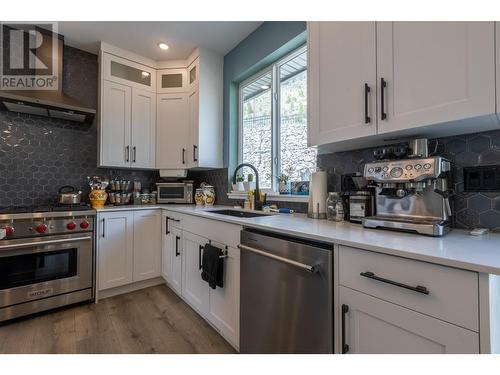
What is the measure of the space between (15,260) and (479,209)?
3.12 m

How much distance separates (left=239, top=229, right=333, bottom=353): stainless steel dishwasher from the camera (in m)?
0.99

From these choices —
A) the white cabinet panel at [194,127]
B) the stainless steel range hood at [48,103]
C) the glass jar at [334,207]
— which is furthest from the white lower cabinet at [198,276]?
the stainless steel range hood at [48,103]

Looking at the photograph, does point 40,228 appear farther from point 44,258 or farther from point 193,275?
point 193,275

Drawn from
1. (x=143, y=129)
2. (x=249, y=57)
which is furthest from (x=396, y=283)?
(x=143, y=129)

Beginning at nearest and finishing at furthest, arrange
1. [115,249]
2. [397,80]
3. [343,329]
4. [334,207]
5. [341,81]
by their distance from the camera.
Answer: [343,329], [397,80], [341,81], [334,207], [115,249]

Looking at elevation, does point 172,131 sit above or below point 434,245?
above

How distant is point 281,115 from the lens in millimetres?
2305

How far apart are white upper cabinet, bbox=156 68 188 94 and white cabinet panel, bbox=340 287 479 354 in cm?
296

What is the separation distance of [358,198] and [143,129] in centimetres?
→ 259

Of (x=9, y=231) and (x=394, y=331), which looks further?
(x=9, y=231)

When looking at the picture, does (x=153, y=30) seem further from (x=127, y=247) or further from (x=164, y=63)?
(x=127, y=247)

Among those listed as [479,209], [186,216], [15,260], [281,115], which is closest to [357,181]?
[479,209]

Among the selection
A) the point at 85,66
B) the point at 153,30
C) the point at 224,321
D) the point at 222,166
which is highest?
the point at 153,30

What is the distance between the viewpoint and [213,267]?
5.28 feet
